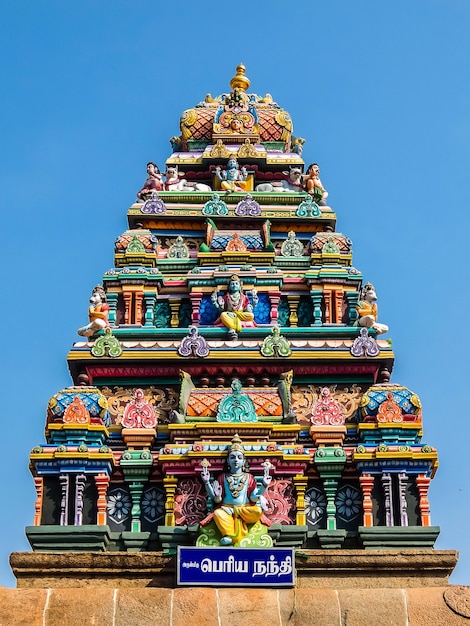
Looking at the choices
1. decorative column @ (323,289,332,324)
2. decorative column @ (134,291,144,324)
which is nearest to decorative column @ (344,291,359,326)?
decorative column @ (323,289,332,324)

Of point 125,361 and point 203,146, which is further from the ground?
point 203,146

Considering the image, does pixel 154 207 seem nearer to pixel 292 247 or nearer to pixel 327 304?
pixel 292 247

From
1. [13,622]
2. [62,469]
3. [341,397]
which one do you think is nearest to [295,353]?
[341,397]

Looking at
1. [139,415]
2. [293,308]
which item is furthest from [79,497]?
[293,308]

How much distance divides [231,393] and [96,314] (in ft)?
12.6

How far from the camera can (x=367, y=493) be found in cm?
2453

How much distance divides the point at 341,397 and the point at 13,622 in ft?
27.6

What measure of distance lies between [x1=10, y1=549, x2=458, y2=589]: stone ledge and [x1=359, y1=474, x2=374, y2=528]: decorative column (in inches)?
60.4

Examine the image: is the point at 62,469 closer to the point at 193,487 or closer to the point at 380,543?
the point at 193,487

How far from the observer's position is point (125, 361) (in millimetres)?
26906

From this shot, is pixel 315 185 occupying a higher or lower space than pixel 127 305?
higher

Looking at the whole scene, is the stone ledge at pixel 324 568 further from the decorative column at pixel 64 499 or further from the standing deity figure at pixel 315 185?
the standing deity figure at pixel 315 185

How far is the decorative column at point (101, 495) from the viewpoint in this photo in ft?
79.5

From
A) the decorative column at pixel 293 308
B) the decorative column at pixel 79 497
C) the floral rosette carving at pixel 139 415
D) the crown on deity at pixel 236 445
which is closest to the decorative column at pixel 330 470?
the crown on deity at pixel 236 445
